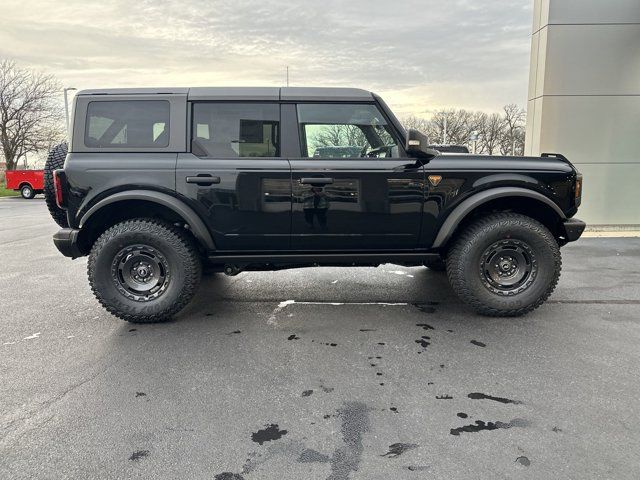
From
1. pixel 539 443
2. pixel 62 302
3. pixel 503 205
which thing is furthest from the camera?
pixel 62 302

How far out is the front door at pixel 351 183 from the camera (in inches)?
155

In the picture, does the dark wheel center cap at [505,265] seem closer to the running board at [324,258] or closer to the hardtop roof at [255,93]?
the running board at [324,258]

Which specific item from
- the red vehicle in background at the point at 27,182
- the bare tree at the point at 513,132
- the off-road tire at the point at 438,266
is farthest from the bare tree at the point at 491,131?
the off-road tire at the point at 438,266

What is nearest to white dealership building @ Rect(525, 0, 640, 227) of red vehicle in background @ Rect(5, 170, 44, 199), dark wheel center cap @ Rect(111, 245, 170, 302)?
dark wheel center cap @ Rect(111, 245, 170, 302)

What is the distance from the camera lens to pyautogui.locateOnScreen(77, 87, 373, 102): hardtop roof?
13.1 ft

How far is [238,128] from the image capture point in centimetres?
399

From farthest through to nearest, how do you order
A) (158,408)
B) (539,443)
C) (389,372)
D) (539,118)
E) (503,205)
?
(539,118), (503,205), (389,372), (158,408), (539,443)

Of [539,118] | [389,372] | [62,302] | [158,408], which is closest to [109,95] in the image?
[62,302]

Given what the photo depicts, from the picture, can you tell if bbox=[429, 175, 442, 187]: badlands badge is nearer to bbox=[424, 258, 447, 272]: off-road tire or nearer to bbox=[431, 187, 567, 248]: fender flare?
bbox=[431, 187, 567, 248]: fender flare

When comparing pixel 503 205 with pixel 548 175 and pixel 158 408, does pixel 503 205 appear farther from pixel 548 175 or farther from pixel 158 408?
pixel 158 408

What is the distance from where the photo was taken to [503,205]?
4.23m

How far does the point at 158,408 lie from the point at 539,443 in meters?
2.10

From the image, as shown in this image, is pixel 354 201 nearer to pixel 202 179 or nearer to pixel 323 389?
pixel 202 179

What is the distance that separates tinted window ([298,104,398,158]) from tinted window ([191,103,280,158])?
0.88 feet
